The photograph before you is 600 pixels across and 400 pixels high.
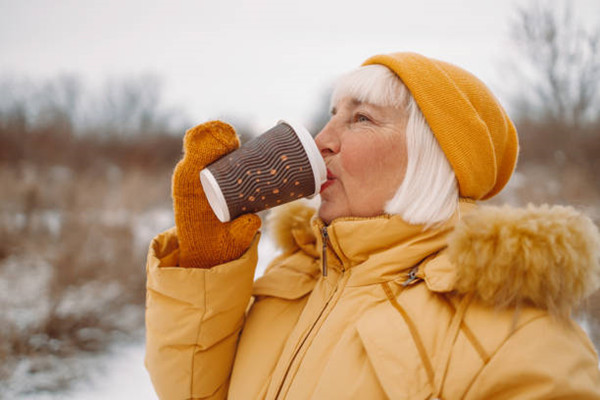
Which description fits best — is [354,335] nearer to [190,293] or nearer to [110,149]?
[190,293]

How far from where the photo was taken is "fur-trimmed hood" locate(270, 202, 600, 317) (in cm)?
83

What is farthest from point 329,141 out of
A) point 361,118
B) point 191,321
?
point 191,321

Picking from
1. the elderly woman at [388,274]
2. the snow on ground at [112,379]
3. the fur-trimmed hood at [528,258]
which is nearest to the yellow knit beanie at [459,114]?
the elderly woman at [388,274]

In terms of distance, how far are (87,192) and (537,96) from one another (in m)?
7.73

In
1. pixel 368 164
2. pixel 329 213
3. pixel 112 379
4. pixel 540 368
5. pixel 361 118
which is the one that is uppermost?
pixel 361 118

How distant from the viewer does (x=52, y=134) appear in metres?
10.2

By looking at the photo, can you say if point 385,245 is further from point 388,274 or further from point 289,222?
point 289,222

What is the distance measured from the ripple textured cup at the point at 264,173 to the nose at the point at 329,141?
0.45ft

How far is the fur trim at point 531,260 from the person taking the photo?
828mm

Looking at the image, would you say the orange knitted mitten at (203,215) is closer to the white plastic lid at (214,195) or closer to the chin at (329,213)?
the white plastic lid at (214,195)

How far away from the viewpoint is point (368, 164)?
113 centimetres

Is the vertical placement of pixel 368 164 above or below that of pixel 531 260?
above

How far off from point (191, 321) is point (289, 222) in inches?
22.3

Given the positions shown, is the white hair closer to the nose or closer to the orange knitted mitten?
the nose
